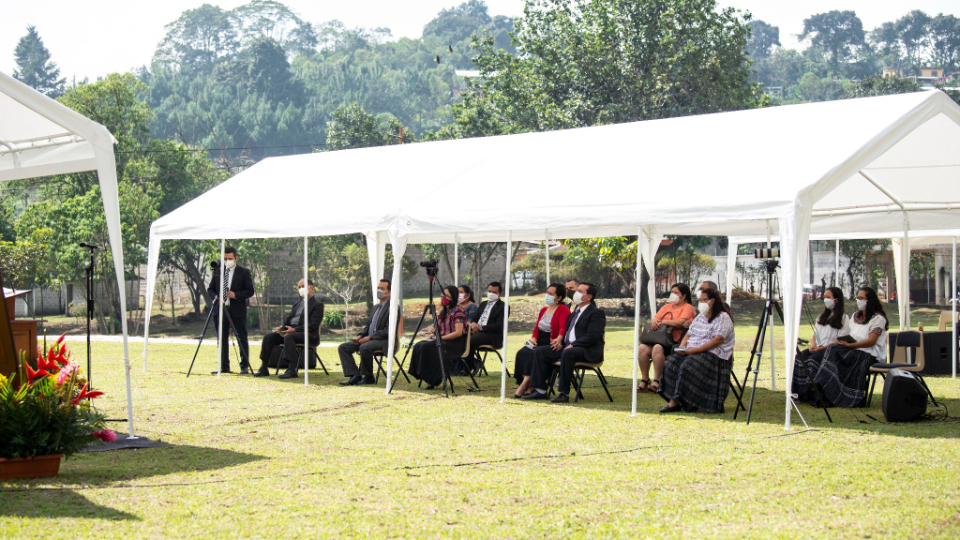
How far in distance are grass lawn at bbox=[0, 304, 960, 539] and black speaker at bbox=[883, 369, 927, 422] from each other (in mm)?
155

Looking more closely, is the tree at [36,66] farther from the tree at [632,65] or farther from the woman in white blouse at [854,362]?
the woman in white blouse at [854,362]

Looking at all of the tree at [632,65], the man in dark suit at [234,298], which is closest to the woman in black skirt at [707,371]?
the man in dark suit at [234,298]

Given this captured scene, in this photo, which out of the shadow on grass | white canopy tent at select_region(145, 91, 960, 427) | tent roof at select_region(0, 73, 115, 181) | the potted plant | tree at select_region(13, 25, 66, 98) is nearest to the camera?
the shadow on grass

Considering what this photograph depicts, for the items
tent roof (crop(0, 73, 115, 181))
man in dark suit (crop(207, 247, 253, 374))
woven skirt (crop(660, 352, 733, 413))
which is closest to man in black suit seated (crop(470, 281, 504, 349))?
woven skirt (crop(660, 352, 733, 413))

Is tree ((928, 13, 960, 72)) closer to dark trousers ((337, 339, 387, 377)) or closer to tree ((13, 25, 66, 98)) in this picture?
tree ((13, 25, 66, 98))

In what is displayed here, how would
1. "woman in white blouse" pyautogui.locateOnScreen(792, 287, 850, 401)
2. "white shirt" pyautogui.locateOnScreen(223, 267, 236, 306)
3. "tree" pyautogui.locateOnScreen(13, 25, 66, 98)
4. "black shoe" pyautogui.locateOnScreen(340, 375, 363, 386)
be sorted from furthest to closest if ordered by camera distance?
"tree" pyautogui.locateOnScreen(13, 25, 66, 98) → "white shirt" pyautogui.locateOnScreen(223, 267, 236, 306) → "black shoe" pyautogui.locateOnScreen(340, 375, 363, 386) → "woman in white blouse" pyautogui.locateOnScreen(792, 287, 850, 401)

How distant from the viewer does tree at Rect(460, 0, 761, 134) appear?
91.0 ft

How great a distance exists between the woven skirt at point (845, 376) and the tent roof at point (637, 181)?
164cm

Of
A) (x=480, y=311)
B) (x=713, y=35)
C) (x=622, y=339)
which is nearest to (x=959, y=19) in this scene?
(x=713, y=35)

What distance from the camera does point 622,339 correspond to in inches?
805

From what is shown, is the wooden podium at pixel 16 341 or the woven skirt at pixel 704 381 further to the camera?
the woven skirt at pixel 704 381

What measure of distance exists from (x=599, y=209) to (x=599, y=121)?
20.1 meters

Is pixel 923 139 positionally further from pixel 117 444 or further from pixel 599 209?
pixel 117 444

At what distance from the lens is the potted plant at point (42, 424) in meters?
5.43
